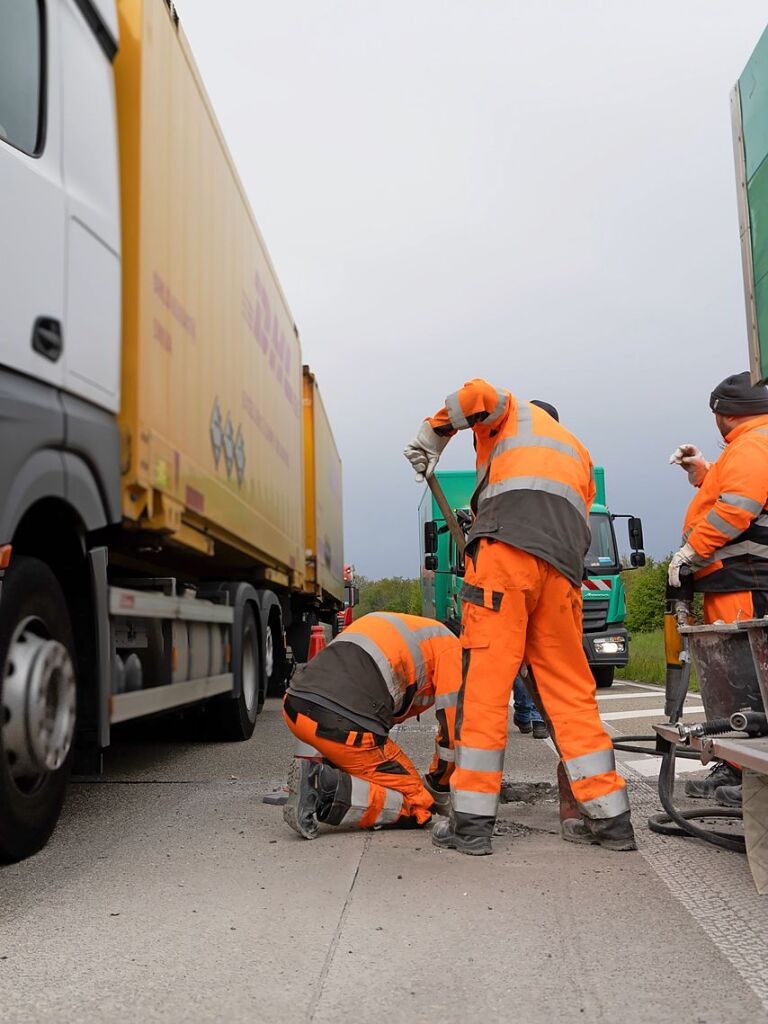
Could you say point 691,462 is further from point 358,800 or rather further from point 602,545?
point 602,545

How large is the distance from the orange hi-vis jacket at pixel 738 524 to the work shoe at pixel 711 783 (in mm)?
938

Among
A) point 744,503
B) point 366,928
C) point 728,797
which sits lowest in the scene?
point 366,928

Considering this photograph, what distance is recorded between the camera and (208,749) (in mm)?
6820

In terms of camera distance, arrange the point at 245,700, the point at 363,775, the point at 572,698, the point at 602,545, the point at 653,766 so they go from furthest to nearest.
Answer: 1. the point at 602,545
2. the point at 245,700
3. the point at 653,766
4. the point at 363,775
5. the point at 572,698

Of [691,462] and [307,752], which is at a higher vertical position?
[691,462]

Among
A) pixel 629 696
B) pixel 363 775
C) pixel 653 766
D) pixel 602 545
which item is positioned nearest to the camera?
pixel 363 775

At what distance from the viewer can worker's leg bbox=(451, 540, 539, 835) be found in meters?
3.75

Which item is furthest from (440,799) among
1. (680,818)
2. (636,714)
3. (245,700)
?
(636,714)

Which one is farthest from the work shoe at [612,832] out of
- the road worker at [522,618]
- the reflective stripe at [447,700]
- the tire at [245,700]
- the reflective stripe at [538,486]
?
the tire at [245,700]

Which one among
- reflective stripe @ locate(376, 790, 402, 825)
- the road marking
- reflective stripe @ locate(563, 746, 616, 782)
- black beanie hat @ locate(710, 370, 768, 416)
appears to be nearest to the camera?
reflective stripe @ locate(563, 746, 616, 782)

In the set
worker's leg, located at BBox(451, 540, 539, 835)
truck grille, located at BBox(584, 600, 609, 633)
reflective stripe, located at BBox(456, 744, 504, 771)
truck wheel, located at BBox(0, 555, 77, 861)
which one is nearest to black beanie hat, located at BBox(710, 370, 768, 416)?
worker's leg, located at BBox(451, 540, 539, 835)

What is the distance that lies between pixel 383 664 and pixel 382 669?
21 millimetres

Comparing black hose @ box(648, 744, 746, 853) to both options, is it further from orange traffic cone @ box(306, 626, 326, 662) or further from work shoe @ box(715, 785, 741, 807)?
orange traffic cone @ box(306, 626, 326, 662)

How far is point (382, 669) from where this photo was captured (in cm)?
418
